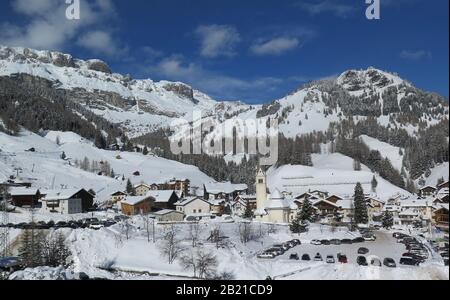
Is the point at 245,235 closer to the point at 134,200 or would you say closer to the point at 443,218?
the point at 443,218

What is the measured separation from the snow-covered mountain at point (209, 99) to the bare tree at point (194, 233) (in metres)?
5.35

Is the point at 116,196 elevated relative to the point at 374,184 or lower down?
lower down

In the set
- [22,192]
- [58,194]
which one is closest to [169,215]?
[58,194]

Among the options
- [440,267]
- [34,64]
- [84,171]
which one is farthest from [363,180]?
[34,64]

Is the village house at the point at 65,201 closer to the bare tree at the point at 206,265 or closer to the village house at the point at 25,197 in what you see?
the village house at the point at 25,197

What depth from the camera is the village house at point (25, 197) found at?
1693 cm

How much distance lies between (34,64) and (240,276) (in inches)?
5224

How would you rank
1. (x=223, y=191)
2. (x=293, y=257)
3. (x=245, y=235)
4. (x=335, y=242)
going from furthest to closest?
(x=223, y=191)
(x=245, y=235)
(x=335, y=242)
(x=293, y=257)

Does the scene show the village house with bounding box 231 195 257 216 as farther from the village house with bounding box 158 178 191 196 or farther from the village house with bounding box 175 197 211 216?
the village house with bounding box 158 178 191 196

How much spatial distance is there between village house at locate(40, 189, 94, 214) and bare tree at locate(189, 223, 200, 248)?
6310 mm

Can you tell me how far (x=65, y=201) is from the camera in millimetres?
17172

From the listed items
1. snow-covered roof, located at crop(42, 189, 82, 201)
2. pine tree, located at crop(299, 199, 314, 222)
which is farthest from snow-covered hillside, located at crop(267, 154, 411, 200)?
snow-covered roof, located at crop(42, 189, 82, 201)

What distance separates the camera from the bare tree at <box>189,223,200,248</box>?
998 cm

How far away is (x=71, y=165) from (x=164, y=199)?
14757 mm
